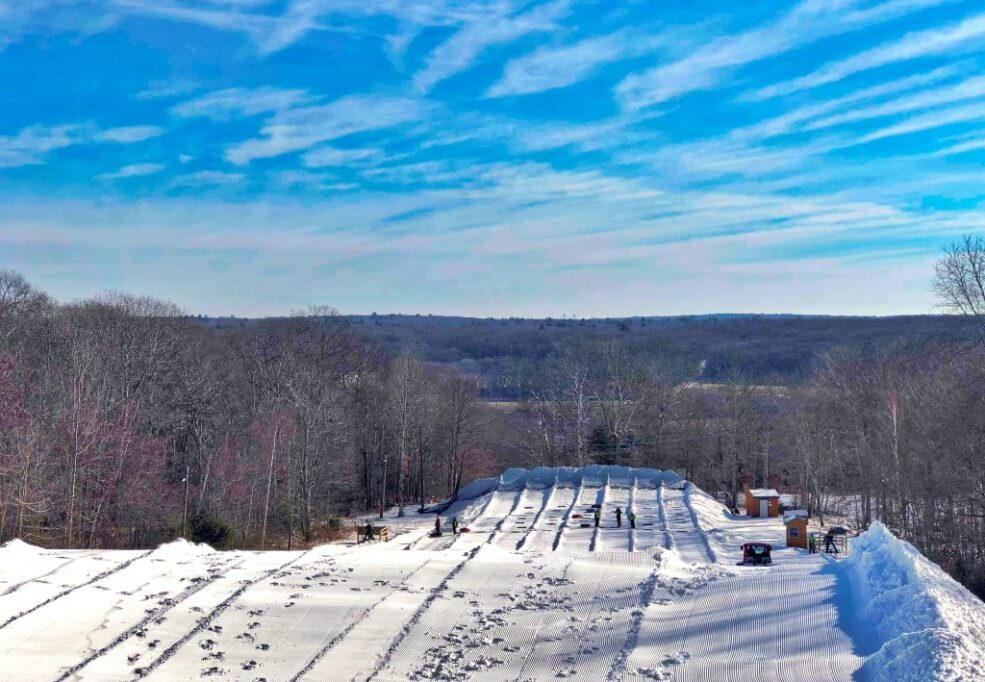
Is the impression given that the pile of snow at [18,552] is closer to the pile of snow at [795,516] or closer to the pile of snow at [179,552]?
the pile of snow at [179,552]

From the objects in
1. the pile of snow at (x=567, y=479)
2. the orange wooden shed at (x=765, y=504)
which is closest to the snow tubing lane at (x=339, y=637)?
the orange wooden shed at (x=765, y=504)

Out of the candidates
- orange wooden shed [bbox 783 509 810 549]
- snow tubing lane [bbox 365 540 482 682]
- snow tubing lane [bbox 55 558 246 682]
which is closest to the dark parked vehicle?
orange wooden shed [bbox 783 509 810 549]

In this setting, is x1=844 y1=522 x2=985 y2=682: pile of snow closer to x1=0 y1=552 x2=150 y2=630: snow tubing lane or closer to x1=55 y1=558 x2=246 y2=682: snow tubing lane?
x1=55 y1=558 x2=246 y2=682: snow tubing lane

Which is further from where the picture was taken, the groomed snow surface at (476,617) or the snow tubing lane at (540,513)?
the snow tubing lane at (540,513)

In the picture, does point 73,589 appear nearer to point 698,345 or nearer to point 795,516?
point 795,516

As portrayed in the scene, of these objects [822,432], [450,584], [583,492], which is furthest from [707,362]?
[450,584]

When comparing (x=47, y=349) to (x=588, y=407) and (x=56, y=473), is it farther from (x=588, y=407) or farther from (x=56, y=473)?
(x=588, y=407)
